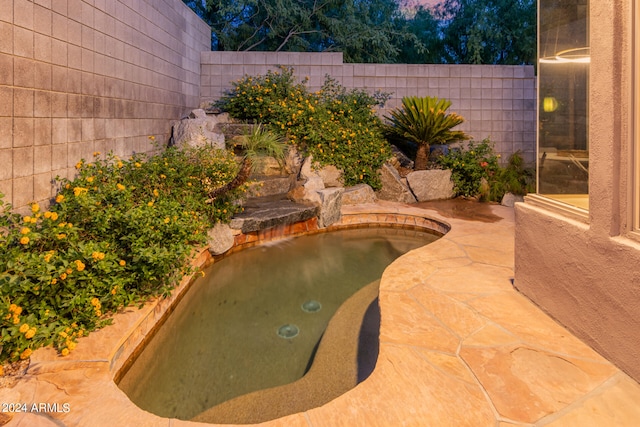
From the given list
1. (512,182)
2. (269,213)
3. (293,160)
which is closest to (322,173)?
(293,160)

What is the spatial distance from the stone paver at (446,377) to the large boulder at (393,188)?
3496mm

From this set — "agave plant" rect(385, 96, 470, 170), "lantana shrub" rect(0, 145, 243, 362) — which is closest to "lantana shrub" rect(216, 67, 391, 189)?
"agave plant" rect(385, 96, 470, 170)

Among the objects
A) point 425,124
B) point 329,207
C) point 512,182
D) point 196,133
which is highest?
point 425,124

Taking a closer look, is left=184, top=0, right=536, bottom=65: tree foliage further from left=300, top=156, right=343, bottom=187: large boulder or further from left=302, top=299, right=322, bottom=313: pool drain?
left=302, top=299, right=322, bottom=313: pool drain

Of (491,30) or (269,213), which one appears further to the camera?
(491,30)

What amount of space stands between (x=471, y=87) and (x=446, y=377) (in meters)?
6.48

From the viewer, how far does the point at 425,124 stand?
5.96 m

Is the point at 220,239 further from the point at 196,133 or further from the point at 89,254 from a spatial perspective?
the point at 196,133

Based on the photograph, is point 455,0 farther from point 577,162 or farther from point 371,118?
point 577,162

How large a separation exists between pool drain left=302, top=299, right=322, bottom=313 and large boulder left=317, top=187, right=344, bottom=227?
1.87 meters

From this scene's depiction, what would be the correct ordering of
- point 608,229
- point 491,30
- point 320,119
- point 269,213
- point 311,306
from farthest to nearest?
point 491,30
point 320,119
point 269,213
point 311,306
point 608,229

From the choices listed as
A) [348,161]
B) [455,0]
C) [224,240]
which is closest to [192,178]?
[224,240]

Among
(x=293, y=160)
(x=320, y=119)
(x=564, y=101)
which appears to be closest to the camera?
(x=564, y=101)

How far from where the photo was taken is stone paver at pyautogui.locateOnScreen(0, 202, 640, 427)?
1.45m
